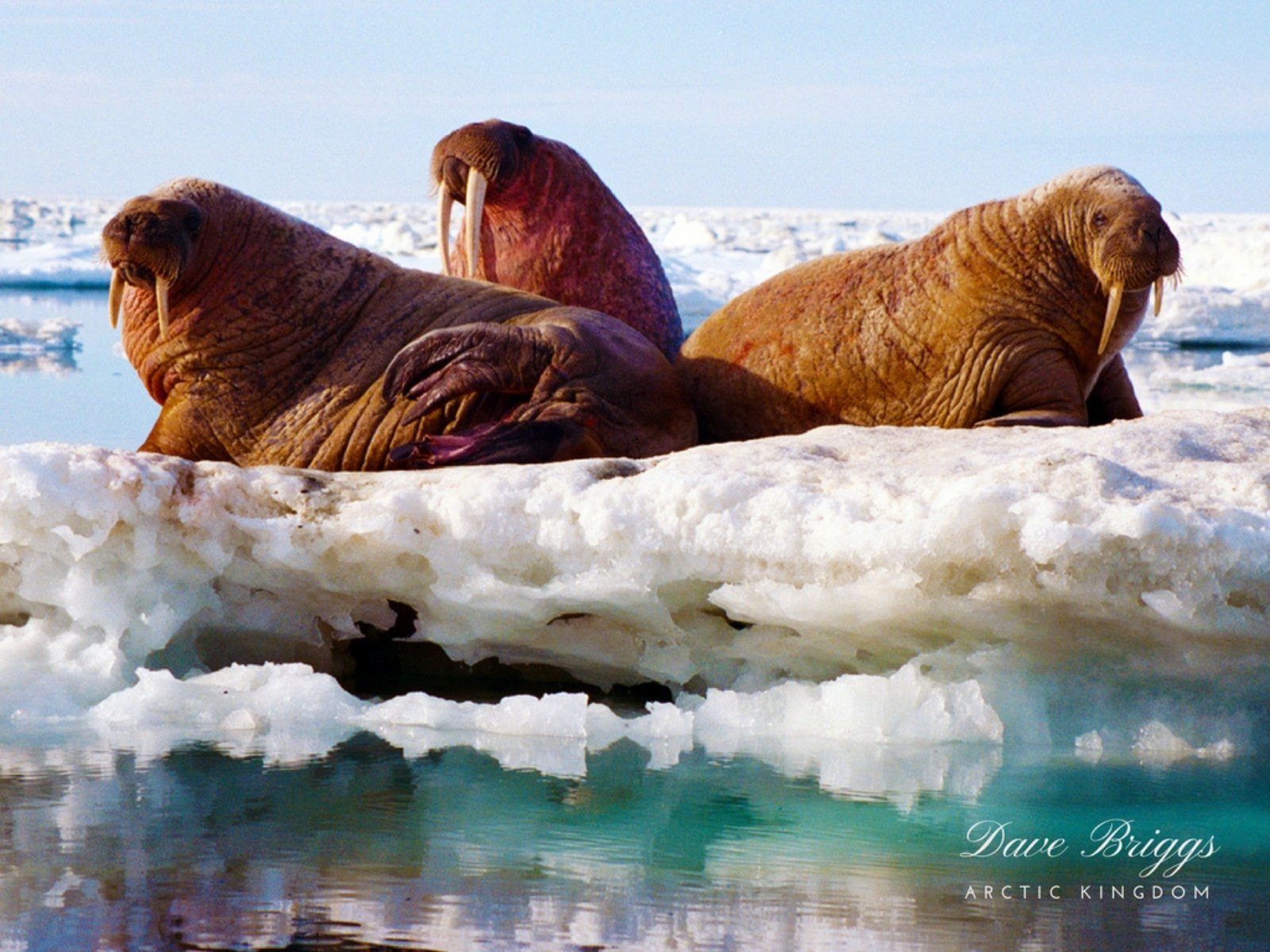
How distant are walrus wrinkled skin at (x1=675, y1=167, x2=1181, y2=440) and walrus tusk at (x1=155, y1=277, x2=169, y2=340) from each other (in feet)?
6.03

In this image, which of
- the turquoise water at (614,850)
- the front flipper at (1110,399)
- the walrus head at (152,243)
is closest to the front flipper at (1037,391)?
the front flipper at (1110,399)

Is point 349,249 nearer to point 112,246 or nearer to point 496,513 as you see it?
point 112,246

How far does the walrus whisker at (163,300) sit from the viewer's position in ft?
19.0

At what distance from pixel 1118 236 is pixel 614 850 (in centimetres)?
328

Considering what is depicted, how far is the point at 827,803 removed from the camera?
352 cm

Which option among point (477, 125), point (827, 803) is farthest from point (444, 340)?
point (827, 803)

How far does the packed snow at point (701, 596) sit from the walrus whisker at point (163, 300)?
5.26 feet

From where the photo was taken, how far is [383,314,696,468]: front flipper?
556cm

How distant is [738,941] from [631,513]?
1392mm

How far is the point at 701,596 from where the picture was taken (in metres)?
4.19

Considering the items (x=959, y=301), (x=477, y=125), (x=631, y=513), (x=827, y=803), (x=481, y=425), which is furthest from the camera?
(x=477, y=125)

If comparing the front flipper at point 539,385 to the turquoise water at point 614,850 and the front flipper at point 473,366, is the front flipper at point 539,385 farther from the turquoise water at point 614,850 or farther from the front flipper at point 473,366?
the turquoise water at point 614,850

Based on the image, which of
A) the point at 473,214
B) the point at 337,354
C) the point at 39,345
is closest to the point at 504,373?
the point at 337,354

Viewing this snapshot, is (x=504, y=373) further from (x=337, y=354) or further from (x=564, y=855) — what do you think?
(x=564, y=855)
